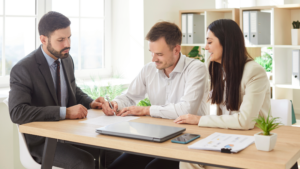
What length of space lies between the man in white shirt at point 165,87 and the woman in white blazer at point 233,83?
12 cm

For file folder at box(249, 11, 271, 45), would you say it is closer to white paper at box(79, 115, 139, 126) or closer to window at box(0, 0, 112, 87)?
window at box(0, 0, 112, 87)

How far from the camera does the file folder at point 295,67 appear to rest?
327 centimetres

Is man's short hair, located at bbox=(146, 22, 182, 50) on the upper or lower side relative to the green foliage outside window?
upper

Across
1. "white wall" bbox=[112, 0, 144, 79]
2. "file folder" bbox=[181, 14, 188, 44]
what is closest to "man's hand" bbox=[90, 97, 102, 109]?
"white wall" bbox=[112, 0, 144, 79]

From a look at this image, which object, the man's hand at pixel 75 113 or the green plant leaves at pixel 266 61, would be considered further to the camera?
the green plant leaves at pixel 266 61

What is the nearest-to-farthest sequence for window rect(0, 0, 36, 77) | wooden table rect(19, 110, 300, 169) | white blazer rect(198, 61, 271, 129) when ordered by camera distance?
wooden table rect(19, 110, 300, 169), white blazer rect(198, 61, 271, 129), window rect(0, 0, 36, 77)

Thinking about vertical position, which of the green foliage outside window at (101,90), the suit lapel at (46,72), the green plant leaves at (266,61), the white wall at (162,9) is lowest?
the green foliage outside window at (101,90)

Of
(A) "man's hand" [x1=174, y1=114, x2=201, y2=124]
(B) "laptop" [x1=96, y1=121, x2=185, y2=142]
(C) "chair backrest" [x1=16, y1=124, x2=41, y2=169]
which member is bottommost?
(C) "chair backrest" [x1=16, y1=124, x2=41, y2=169]

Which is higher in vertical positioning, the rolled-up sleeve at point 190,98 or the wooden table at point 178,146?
the rolled-up sleeve at point 190,98

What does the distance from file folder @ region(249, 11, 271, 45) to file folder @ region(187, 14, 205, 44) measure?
63cm

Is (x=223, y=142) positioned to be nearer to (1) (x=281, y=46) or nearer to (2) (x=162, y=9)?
(1) (x=281, y=46)

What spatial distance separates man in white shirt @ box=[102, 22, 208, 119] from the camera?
1.95m

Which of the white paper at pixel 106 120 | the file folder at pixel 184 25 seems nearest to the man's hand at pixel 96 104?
the white paper at pixel 106 120

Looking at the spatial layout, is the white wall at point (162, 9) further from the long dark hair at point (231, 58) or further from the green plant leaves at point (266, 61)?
the long dark hair at point (231, 58)
